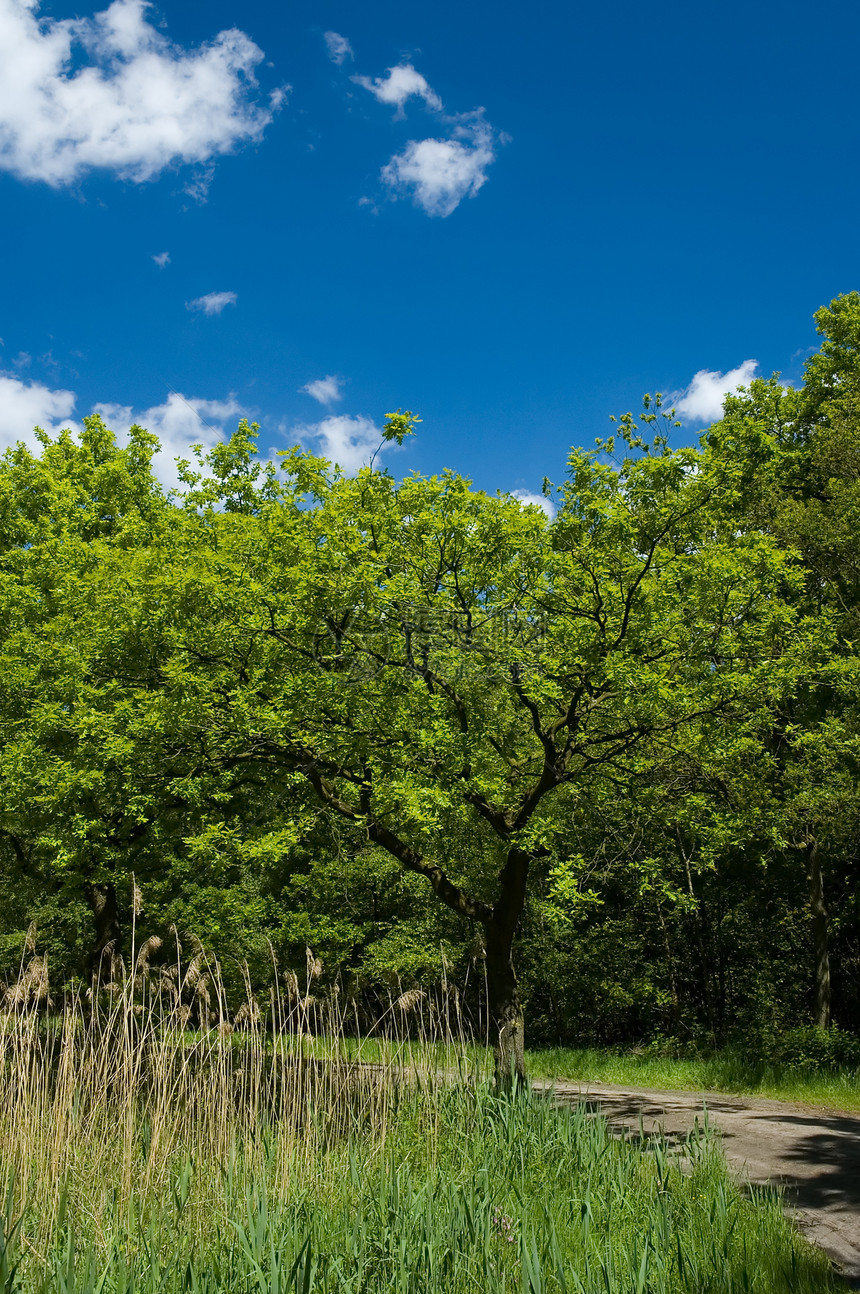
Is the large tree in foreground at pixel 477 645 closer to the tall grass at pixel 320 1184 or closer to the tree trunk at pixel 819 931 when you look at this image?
the tall grass at pixel 320 1184

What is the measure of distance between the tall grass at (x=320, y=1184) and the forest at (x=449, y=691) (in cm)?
65

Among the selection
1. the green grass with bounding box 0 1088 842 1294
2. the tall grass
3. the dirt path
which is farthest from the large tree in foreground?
the green grass with bounding box 0 1088 842 1294

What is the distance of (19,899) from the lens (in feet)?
71.9

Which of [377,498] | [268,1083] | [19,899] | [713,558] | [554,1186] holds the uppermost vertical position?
[377,498]

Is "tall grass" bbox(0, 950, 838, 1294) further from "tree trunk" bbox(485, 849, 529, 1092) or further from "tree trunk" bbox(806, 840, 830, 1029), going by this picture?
"tree trunk" bbox(806, 840, 830, 1029)

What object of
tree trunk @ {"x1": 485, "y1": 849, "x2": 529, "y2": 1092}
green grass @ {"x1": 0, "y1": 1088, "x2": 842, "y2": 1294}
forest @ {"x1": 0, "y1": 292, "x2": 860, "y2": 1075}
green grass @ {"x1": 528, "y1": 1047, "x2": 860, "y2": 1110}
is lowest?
green grass @ {"x1": 528, "y1": 1047, "x2": 860, "y2": 1110}

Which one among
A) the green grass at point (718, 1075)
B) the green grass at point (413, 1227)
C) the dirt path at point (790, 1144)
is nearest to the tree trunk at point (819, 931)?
the green grass at point (718, 1075)

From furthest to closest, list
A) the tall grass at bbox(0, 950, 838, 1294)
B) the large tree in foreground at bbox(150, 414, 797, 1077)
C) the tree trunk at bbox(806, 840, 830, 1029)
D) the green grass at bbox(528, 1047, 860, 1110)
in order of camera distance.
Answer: the tree trunk at bbox(806, 840, 830, 1029) → the green grass at bbox(528, 1047, 860, 1110) → the large tree in foreground at bbox(150, 414, 797, 1077) → the tall grass at bbox(0, 950, 838, 1294)

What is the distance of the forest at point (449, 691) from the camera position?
785cm

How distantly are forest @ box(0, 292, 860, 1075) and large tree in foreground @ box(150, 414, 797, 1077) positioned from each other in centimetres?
3

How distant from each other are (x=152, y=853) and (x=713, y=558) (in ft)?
26.7

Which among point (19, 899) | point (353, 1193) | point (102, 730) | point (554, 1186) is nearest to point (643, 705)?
point (554, 1186)

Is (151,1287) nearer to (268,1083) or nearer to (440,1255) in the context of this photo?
(440,1255)

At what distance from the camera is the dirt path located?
5.04m
